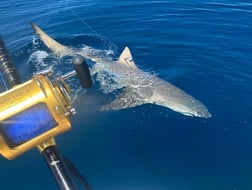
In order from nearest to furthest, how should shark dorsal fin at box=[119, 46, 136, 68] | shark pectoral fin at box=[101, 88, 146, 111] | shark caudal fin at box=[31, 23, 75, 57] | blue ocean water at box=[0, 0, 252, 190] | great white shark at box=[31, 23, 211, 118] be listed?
1. blue ocean water at box=[0, 0, 252, 190]
2. great white shark at box=[31, 23, 211, 118]
3. shark pectoral fin at box=[101, 88, 146, 111]
4. shark dorsal fin at box=[119, 46, 136, 68]
5. shark caudal fin at box=[31, 23, 75, 57]

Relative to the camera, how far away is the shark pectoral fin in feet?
28.2

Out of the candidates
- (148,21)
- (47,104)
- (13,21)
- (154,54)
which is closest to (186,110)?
(154,54)

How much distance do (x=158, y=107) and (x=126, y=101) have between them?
34.2 inches

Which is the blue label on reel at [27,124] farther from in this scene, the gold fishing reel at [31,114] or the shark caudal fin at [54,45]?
the shark caudal fin at [54,45]

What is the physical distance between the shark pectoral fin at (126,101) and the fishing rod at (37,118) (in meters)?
5.14

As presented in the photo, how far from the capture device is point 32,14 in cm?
1584

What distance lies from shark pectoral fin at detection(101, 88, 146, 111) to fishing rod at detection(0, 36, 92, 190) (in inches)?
202

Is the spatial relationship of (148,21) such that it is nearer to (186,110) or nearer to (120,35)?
(120,35)

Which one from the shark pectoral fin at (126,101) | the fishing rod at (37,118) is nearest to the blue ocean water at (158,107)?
the shark pectoral fin at (126,101)

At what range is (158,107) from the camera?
29.1ft

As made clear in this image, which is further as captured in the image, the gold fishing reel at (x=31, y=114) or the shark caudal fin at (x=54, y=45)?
the shark caudal fin at (x=54, y=45)

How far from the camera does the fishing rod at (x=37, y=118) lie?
3.12 metres

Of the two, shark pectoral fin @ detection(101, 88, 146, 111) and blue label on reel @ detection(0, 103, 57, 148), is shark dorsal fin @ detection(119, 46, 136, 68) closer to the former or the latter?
shark pectoral fin @ detection(101, 88, 146, 111)

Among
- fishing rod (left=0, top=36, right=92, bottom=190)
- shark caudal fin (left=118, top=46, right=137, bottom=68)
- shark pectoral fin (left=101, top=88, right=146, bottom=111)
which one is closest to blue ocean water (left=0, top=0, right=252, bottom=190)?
shark pectoral fin (left=101, top=88, right=146, bottom=111)
